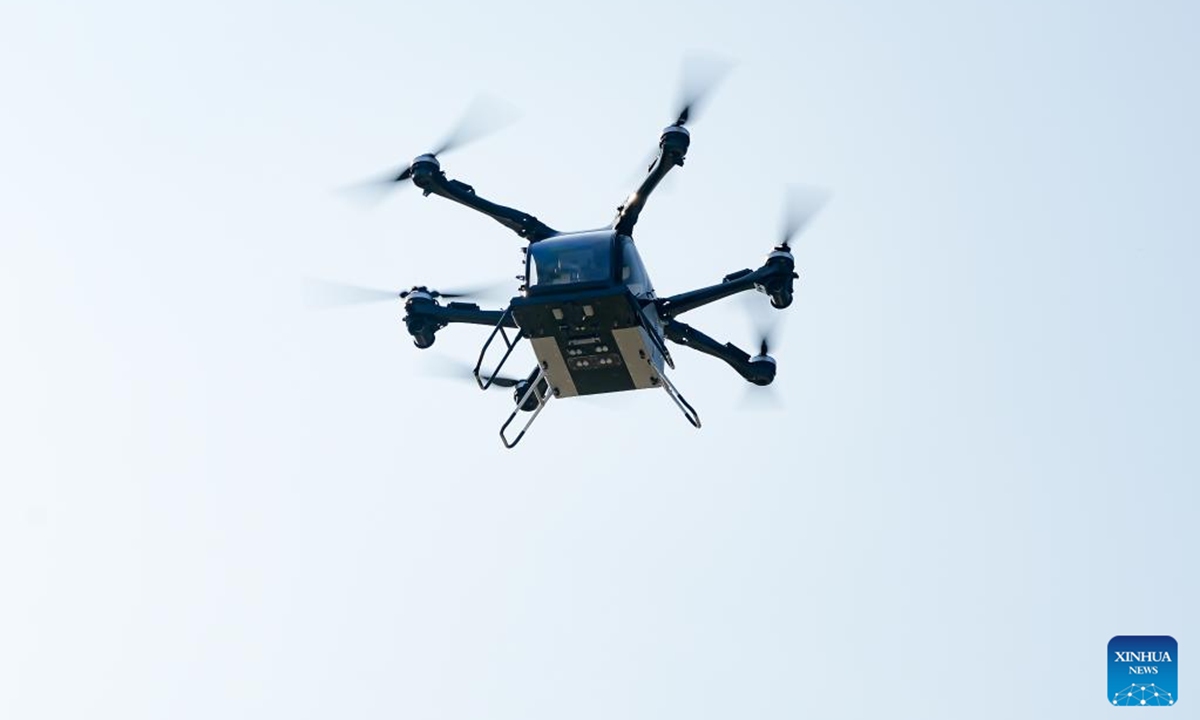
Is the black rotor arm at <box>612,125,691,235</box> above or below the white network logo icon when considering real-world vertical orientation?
above

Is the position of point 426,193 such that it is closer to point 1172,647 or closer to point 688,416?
point 688,416

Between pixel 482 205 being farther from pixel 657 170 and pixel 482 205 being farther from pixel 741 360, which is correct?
pixel 741 360

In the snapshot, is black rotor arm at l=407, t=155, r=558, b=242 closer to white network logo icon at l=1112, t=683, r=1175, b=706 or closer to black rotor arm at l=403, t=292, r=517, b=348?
black rotor arm at l=403, t=292, r=517, b=348

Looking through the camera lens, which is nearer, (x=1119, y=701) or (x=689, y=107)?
(x=689, y=107)

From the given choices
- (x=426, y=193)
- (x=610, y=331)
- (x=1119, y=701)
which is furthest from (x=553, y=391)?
(x=1119, y=701)

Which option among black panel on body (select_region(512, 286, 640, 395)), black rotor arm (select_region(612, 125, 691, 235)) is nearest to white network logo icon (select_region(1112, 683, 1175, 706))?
black panel on body (select_region(512, 286, 640, 395))

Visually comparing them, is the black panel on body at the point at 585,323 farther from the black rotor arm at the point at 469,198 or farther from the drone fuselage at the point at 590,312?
the black rotor arm at the point at 469,198
